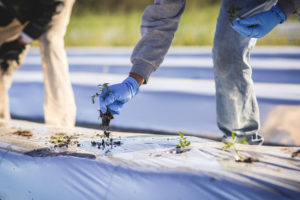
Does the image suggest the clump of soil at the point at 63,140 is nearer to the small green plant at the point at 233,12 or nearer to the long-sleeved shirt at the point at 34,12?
the small green plant at the point at 233,12

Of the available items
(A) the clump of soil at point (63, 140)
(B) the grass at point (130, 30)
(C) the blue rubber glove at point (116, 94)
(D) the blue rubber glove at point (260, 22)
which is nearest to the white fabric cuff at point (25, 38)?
(A) the clump of soil at point (63, 140)

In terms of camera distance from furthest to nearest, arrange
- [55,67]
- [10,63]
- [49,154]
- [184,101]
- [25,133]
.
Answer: [184,101]
[10,63]
[55,67]
[25,133]
[49,154]

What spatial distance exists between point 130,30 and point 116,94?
7.05m

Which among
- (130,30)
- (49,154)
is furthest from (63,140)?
(130,30)

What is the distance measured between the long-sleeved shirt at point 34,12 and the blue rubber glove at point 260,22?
4.15 feet

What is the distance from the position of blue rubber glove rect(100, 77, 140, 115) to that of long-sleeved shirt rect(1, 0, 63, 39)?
103cm

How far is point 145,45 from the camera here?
1263 millimetres

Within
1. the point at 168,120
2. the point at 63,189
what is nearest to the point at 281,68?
the point at 168,120

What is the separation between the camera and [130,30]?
26.0 ft

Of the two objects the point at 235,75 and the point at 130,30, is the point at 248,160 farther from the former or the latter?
the point at 130,30

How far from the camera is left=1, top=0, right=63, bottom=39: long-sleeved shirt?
185 cm

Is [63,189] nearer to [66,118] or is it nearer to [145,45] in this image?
[145,45]

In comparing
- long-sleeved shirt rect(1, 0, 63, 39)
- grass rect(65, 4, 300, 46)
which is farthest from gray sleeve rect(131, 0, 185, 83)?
grass rect(65, 4, 300, 46)

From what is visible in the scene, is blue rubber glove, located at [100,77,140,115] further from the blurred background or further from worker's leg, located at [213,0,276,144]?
the blurred background
